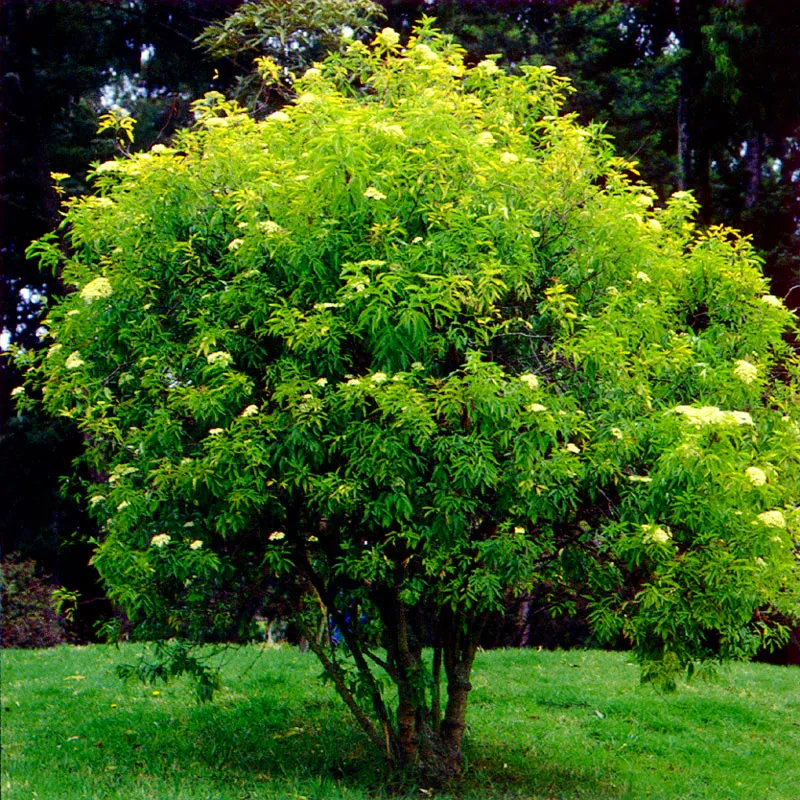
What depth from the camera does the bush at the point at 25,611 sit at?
1432 cm

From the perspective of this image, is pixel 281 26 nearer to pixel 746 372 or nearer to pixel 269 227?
pixel 269 227

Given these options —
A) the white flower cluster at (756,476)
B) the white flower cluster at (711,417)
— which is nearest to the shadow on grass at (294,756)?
the white flower cluster at (756,476)

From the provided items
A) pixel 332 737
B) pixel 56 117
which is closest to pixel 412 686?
pixel 332 737

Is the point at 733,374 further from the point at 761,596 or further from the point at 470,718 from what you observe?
the point at 470,718

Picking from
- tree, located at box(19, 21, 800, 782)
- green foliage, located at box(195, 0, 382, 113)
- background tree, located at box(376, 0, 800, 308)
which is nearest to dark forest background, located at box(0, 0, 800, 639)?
background tree, located at box(376, 0, 800, 308)

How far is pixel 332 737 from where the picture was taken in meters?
8.64

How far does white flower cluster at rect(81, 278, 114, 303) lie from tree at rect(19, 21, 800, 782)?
20mm

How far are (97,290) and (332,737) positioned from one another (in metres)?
4.35

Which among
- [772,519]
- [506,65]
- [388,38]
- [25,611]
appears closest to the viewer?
[772,519]

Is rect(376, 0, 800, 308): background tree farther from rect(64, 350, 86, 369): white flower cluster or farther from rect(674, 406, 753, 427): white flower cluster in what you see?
rect(64, 350, 86, 369): white flower cluster

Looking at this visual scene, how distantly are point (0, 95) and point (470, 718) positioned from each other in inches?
531

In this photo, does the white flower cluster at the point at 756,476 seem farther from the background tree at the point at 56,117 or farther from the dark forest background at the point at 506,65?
the background tree at the point at 56,117

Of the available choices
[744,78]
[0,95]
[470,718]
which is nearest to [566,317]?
[470,718]

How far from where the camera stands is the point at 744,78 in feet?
53.9
